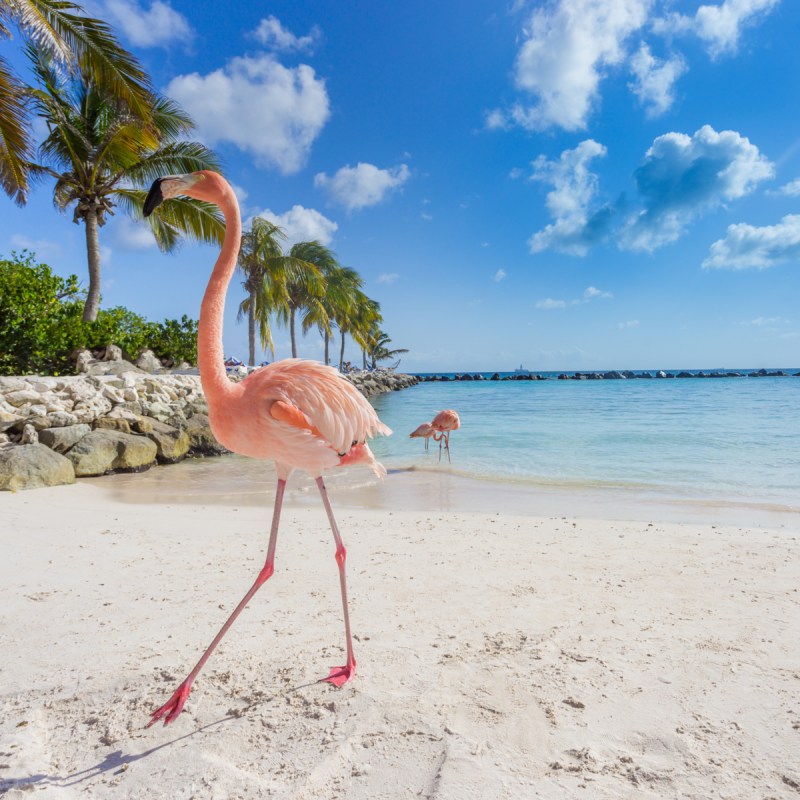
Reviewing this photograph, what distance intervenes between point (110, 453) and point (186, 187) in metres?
8.26

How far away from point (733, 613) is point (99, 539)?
5.26 m

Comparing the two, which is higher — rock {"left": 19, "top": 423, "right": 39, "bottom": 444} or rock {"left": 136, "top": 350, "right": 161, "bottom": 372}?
rock {"left": 136, "top": 350, "right": 161, "bottom": 372}

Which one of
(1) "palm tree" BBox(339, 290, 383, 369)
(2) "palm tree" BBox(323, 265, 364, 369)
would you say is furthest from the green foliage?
(1) "palm tree" BBox(339, 290, 383, 369)

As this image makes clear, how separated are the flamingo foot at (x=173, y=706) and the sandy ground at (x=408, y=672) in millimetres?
53

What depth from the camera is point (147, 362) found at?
1742cm

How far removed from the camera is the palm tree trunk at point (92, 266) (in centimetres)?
1496

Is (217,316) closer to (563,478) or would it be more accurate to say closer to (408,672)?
(408,672)

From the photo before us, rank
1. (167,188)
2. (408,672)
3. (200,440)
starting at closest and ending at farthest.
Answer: (167,188)
(408,672)
(200,440)

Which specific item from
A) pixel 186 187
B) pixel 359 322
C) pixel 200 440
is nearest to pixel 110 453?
pixel 200 440

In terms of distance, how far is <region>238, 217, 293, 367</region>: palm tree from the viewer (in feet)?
84.0

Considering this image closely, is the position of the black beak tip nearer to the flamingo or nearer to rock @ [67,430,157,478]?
the flamingo

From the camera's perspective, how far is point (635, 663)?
2738mm

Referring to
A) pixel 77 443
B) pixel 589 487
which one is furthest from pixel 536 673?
pixel 77 443

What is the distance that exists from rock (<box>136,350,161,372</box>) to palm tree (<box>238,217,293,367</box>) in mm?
8094
